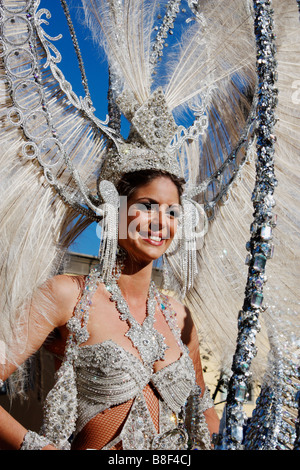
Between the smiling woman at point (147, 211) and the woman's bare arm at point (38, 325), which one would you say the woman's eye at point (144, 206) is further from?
the woman's bare arm at point (38, 325)

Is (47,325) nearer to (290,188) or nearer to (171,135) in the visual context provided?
(171,135)

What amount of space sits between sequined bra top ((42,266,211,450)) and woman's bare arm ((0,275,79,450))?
0.05m

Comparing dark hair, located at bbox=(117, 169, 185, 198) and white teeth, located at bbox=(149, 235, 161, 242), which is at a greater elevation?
dark hair, located at bbox=(117, 169, 185, 198)

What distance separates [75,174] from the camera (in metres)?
1.80

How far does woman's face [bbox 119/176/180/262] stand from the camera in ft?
5.75

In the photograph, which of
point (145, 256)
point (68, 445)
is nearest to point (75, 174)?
point (145, 256)

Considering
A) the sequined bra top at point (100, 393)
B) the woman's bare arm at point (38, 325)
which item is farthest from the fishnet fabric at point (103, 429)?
the woman's bare arm at point (38, 325)

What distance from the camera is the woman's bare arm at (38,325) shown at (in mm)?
1440

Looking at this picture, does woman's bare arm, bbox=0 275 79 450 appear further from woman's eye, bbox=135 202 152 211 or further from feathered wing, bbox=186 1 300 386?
feathered wing, bbox=186 1 300 386

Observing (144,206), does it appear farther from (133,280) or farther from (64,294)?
(64,294)

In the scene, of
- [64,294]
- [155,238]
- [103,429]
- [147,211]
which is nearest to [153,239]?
[155,238]

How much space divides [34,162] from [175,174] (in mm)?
546

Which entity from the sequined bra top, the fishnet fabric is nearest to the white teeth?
the sequined bra top

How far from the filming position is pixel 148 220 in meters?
1.75
